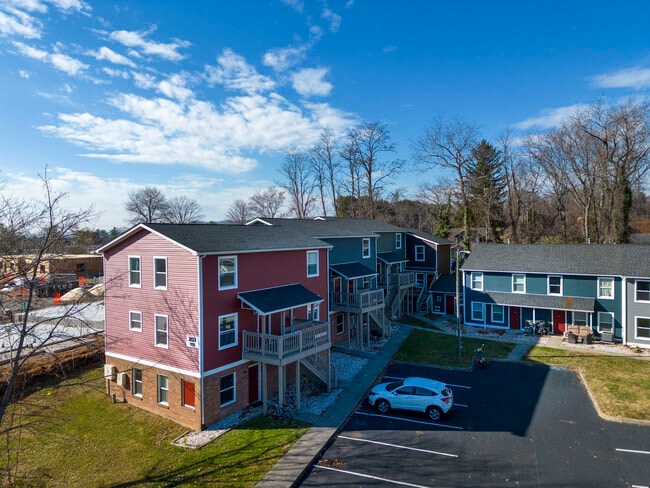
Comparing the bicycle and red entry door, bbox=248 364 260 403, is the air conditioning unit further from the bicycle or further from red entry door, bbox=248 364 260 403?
the bicycle

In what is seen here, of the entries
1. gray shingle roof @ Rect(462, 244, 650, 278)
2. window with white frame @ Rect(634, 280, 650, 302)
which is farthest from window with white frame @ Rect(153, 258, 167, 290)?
window with white frame @ Rect(634, 280, 650, 302)

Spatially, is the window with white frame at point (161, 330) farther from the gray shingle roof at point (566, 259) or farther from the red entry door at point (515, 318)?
the red entry door at point (515, 318)

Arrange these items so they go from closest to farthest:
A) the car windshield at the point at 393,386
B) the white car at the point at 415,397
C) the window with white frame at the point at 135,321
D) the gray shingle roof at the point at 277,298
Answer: the white car at the point at 415,397 → the car windshield at the point at 393,386 → the gray shingle roof at the point at 277,298 → the window with white frame at the point at 135,321

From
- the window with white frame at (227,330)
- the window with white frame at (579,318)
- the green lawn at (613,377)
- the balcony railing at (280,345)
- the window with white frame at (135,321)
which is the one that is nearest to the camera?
the green lawn at (613,377)

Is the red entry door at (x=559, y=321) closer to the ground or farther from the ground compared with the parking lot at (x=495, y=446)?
farther from the ground

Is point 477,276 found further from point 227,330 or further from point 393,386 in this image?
point 227,330

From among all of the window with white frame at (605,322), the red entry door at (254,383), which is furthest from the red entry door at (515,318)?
the red entry door at (254,383)

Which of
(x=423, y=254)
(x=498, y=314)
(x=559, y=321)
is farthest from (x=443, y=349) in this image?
(x=423, y=254)
